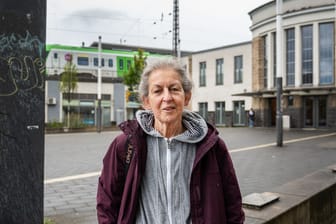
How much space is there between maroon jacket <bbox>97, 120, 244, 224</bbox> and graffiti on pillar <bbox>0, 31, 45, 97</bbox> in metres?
1.03

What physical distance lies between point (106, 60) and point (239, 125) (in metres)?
16.5

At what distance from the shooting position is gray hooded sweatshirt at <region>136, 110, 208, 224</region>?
2164mm

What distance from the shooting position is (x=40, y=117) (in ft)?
9.54

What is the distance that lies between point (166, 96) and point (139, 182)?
508 mm

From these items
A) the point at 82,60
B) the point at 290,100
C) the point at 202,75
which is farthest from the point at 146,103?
the point at 82,60

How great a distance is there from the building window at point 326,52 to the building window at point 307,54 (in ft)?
2.42

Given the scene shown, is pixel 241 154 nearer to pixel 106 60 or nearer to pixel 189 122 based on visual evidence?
pixel 189 122

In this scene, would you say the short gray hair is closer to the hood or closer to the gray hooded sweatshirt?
the hood

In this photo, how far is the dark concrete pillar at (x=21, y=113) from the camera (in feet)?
9.02

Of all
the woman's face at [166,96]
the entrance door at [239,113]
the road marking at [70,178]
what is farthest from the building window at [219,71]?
the woman's face at [166,96]

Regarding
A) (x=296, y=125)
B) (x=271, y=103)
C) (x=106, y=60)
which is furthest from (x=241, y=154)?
(x=106, y=60)

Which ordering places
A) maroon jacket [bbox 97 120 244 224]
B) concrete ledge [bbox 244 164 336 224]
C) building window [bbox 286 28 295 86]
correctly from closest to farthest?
maroon jacket [bbox 97 120 244 224] → concrete ledge [bbox 244 164 336 224] → building window [bbox 286 28 295 86]

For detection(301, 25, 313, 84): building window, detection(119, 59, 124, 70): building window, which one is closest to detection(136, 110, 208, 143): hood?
detection(301, 25, 313, 84): building window

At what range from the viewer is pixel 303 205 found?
4.73 metres
